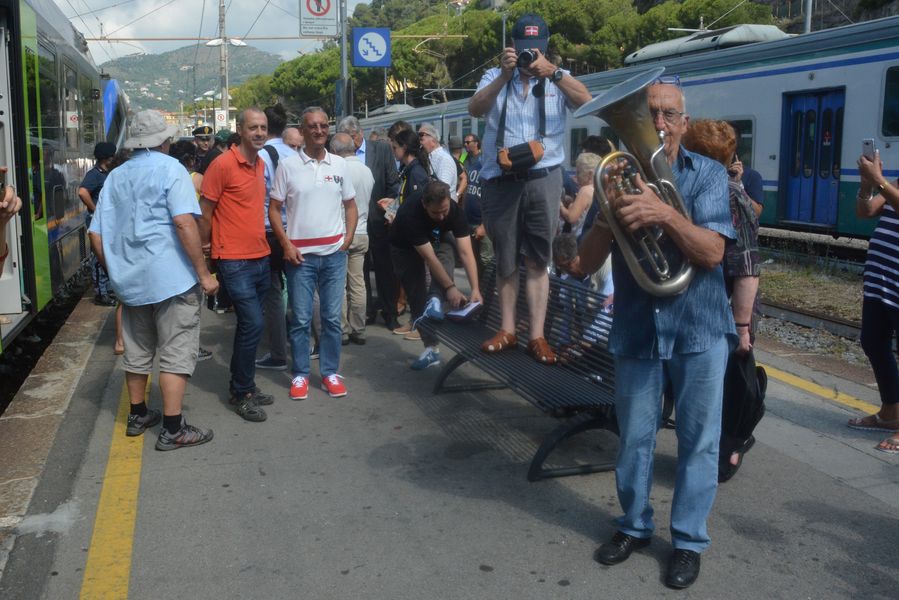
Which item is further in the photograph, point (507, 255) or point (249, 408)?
point (249, 408)

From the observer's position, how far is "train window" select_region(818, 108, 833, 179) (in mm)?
13159

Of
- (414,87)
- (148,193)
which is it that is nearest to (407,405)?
(148,193)

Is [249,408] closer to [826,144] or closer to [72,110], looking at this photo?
[72,110]

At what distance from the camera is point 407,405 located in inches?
230

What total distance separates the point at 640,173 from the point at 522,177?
2.10 meters

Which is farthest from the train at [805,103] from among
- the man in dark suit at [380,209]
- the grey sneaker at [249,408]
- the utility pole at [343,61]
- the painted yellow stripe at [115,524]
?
the painted yellow stripe at [115,524]

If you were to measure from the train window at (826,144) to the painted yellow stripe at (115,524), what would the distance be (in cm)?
1137

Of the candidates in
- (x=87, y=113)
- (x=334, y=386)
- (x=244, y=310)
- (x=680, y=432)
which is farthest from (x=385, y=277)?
(x=87, y=113)

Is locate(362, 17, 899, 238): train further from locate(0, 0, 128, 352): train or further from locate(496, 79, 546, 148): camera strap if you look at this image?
locate(496, 79, 546, 148): camera strap

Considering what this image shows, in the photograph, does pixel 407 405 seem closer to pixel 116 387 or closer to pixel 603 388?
pixel 603 388

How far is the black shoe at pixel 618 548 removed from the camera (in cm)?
356

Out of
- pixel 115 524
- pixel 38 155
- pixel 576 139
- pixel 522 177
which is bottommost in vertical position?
pixel 115 524

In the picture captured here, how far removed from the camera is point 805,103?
13469mm

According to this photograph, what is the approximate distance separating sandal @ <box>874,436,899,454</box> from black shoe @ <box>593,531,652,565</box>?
1.93 meters
